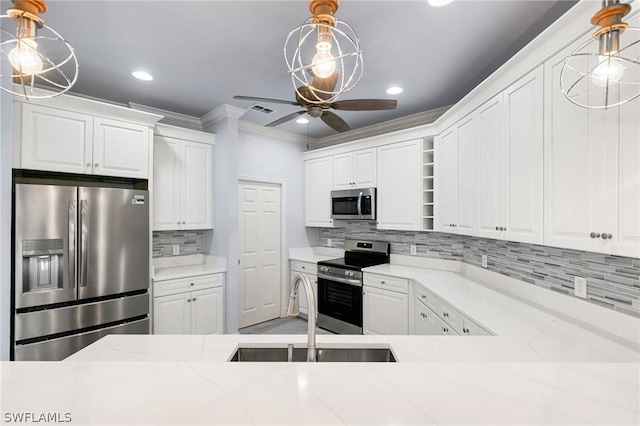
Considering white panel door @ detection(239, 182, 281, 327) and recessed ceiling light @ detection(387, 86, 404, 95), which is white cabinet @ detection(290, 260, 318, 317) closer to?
white panel door @ detection(239, 182, 281, 327)

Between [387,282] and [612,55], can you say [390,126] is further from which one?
[612,55]

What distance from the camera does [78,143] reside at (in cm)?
257

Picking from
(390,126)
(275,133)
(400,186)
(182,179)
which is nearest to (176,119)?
(182,179)

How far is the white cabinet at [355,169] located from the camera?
383 centimetres

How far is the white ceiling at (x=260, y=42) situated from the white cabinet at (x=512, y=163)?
0.44 metres

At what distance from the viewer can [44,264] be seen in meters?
2.27

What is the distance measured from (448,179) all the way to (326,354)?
2.29 metres

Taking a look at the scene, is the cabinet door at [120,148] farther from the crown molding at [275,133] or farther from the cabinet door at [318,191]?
the cabinet door at [318,191]

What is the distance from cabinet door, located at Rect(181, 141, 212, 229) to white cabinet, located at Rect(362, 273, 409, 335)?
2120 mm

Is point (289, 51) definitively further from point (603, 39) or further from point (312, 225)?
point (312, 225)

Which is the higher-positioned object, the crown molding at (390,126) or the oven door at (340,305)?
the crown molding at (390,126)

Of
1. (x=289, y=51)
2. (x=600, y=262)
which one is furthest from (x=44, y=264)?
(x=600, y=262)

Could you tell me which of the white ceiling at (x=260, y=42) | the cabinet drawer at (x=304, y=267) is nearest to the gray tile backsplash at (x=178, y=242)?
the cabinet drawer at (x=304, y=267)

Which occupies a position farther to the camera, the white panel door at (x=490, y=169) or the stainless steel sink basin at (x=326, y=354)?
the white panel door at (x=490, y=169)
